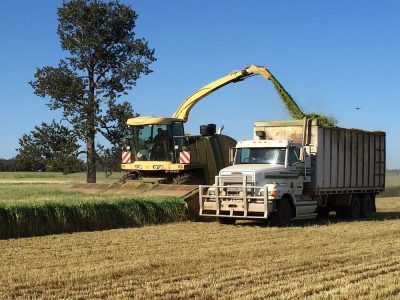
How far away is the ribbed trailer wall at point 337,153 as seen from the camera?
63.6ft

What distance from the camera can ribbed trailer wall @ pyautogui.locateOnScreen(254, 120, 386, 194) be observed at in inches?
763

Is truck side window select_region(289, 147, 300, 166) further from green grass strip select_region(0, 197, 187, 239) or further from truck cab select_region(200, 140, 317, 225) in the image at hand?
green grass strip select_region(0, 197, 187, 239)

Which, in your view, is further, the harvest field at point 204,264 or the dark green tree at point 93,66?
the dark green tree at point 93,66

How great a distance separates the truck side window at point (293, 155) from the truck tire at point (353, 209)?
12.9 feet

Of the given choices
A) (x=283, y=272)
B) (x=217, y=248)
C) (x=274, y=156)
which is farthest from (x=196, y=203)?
(x=283, y=272)

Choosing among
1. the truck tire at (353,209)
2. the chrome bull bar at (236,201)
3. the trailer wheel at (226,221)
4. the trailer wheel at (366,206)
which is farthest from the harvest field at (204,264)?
the trailer wheel at (366,206)

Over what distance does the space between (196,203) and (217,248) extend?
6705 mm

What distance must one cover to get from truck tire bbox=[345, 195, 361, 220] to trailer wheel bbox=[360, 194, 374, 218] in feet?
0.75

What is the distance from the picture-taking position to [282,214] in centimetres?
1784

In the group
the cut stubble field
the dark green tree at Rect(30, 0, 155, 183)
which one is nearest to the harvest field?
the cut stubble field

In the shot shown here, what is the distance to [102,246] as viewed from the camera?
12977 mm

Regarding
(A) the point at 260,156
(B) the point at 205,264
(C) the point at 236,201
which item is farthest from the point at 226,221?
(B) the point at 205,264

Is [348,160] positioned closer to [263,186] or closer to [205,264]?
[263,186]

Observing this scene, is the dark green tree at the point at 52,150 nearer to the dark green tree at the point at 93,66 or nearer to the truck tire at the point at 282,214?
the dark green tree at the point at 93,66
